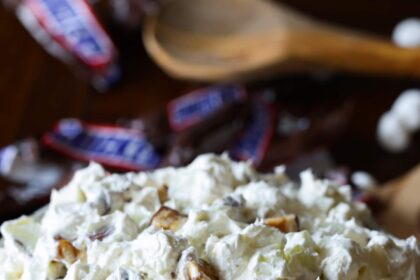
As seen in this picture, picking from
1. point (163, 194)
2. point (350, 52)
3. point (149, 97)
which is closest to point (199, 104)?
point (149, 97)

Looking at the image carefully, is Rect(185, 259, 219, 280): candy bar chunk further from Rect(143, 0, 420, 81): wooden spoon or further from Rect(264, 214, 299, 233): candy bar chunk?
Rect(143, 0, 420, 81): wooden spoon

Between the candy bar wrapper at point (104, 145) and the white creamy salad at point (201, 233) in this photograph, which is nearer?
the white creamy salad at point (201, 233)

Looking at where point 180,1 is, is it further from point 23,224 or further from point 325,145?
point 23,224

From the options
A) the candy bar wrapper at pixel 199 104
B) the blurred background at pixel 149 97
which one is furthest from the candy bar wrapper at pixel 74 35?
the candy bar wrapper at pixel 199 104

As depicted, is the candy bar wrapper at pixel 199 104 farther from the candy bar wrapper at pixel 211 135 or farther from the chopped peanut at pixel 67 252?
the chopped peanut at pixel 67 252

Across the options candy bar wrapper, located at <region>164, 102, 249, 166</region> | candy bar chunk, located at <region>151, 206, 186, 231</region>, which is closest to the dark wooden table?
candy bar wrapper, located at <region>164, 102, 249, 166</region>

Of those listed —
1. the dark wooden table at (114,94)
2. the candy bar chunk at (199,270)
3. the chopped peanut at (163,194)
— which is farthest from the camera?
the dark wooden table at (114,94)
